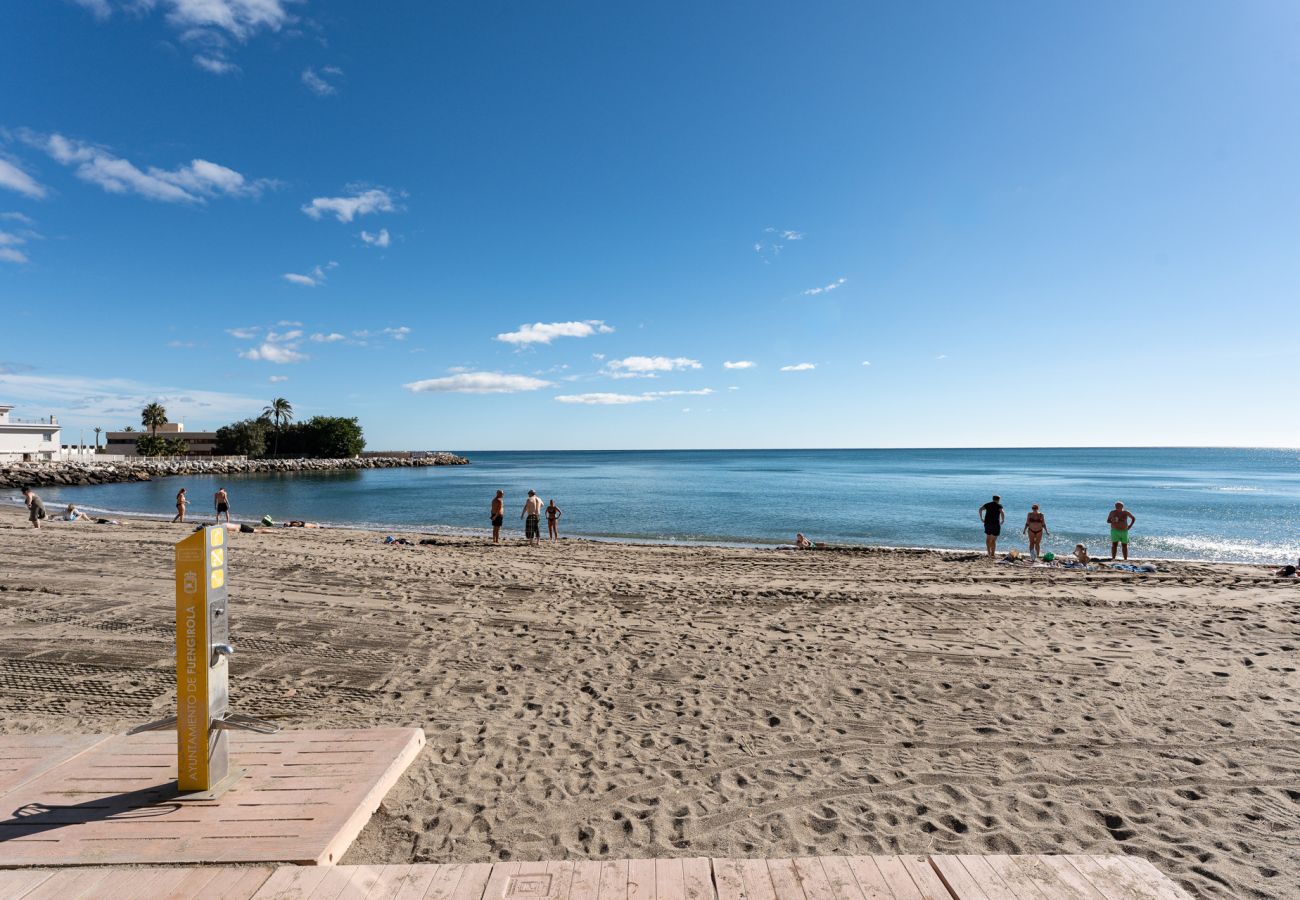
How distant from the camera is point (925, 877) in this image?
3027 mm

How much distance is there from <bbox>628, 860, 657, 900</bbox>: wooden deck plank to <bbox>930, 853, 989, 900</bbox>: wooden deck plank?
137 cm

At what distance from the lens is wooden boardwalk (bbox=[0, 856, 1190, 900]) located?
2.90 meters

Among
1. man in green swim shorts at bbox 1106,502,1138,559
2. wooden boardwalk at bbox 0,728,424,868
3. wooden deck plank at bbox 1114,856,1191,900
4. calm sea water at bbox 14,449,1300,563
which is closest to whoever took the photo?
wooden deck plank at bbox 1114,856,1191,900

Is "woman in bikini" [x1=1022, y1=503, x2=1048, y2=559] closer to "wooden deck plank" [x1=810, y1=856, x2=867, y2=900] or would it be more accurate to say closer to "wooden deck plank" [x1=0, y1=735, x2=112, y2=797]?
"wooden deck plank" [x1=810, y1=856, x2=867, y2=900]

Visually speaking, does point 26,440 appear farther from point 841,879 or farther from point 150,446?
point 841,879

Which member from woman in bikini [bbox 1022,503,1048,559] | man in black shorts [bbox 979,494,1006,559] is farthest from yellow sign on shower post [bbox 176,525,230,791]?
woman in bikini [bbox 1022,503,1048,559]

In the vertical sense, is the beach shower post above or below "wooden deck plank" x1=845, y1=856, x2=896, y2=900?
above

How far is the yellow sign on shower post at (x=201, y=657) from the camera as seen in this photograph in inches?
141

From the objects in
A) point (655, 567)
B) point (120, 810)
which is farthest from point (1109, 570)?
point (120, 810)

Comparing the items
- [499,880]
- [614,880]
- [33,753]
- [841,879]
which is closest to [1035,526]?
[841,879]

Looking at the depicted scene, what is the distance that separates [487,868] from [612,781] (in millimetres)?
1597

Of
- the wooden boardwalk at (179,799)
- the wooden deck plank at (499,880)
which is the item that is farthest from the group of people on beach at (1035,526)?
the wooden deck plank at (499,880)

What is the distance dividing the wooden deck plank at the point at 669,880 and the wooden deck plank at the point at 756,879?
288 mm

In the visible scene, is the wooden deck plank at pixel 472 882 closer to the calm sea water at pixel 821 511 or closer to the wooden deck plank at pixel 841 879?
the wooden deck plank at pixel 841 879
